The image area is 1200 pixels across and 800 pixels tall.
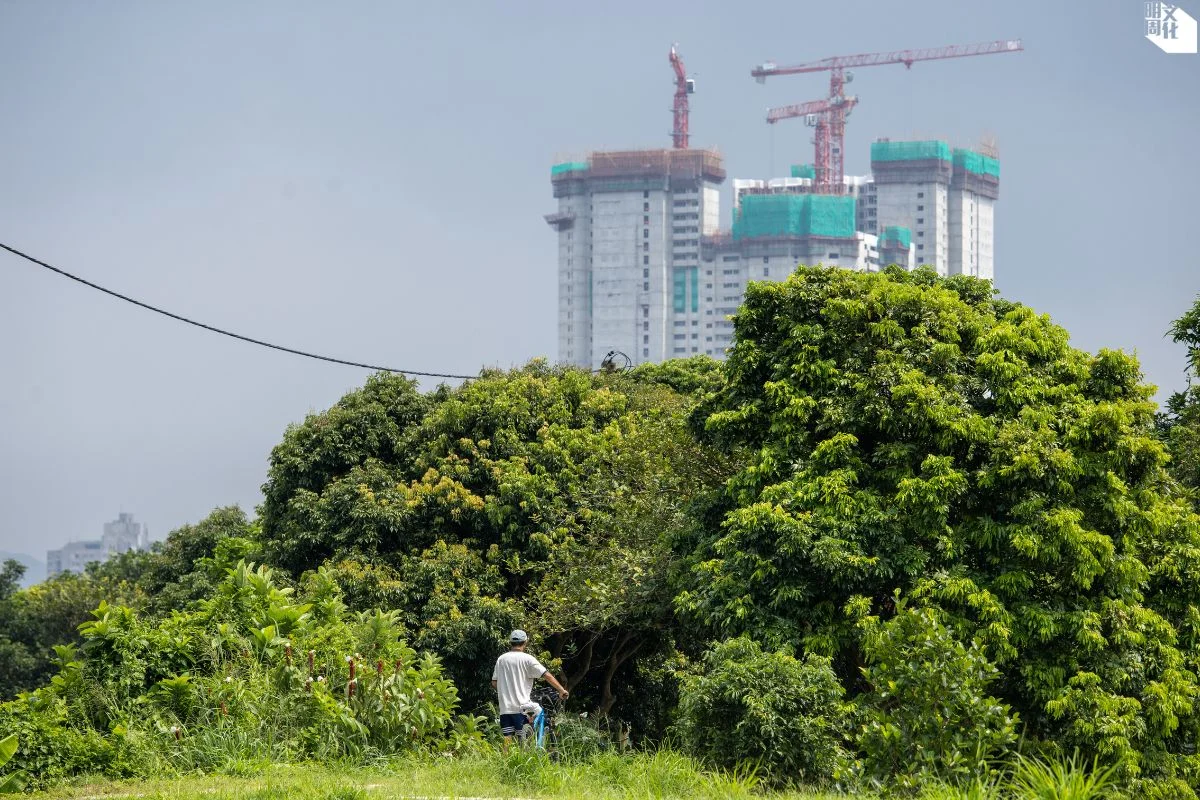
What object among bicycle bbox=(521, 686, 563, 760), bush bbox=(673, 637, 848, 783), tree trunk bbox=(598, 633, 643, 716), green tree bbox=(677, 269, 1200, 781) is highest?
green tree bbox=(677, 269, 1200, 781)

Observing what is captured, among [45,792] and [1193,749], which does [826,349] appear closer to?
[1193,749]

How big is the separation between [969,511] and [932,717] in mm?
5919

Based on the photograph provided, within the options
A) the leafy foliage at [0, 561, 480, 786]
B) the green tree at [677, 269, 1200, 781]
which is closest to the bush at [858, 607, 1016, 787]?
the green tree at [677, 269, 1200, 781]

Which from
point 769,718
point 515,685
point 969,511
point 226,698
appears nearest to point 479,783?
point 515,685

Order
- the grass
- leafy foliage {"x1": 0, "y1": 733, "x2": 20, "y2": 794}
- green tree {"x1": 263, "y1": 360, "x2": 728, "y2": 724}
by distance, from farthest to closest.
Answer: green tree {"x1": 263, "y1": 360, "x2": 728, "y2": 724} < leafy foliage {"x1": 0, "y1": 733, "x2": 20, "y2": 794} < the grass

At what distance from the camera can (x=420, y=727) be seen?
42.4ft

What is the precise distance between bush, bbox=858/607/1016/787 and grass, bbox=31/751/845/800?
28.7 inches

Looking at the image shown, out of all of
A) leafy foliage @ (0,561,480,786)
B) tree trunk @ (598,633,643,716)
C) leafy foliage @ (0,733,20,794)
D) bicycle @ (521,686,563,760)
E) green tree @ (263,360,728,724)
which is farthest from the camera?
tree trunk @ (598,633,643,716)

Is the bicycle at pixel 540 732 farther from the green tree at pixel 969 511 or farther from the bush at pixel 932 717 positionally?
the green tree at pixel 969 511

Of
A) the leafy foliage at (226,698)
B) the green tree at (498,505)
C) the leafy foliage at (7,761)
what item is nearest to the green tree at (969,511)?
the green tree at (498,505)

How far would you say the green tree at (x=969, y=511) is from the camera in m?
15.0

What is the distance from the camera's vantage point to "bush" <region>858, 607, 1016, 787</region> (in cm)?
1030

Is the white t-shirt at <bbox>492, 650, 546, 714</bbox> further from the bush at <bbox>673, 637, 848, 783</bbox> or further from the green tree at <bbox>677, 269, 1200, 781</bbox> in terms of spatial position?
the green tree at <bbox>677, 269, 1200, 781</bbox>

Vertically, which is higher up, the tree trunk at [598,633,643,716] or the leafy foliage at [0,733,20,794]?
the leafy foliage at [0,733,20,794]
